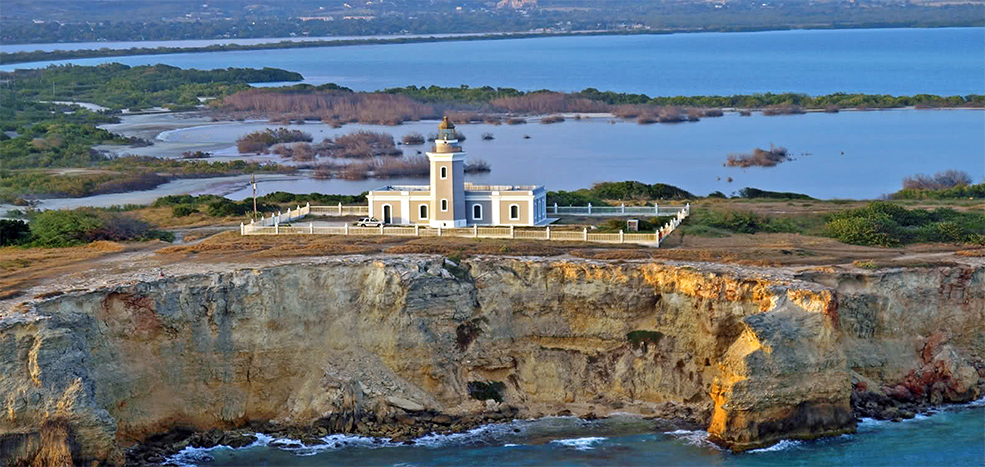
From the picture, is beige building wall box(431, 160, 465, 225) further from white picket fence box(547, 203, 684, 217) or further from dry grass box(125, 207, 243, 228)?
dry grass box(125, 207, 243, 228)

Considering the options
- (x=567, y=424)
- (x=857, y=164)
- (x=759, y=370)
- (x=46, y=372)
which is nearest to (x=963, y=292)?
(x=759, y=370)

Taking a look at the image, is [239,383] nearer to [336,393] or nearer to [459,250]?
[336,393]

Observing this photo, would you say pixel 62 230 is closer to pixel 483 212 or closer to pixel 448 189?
pixel 448 189

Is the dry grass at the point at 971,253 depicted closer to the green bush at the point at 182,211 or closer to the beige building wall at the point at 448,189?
the beige building wall at the point at 448,189

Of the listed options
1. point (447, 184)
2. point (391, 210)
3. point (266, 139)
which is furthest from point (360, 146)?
point (447, 184)

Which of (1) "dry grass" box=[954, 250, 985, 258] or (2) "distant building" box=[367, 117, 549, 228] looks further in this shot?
(2) "distant building" box=[367, 117, 549, 228]

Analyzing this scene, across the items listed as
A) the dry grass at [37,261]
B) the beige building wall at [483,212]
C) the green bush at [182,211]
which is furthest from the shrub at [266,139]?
the dry grass at [37,261]

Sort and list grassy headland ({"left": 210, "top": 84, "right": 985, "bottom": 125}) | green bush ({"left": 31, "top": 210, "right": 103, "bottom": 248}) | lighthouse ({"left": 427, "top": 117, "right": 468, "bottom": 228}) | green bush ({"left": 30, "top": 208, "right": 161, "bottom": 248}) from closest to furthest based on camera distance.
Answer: green bush ({"left": 31, "top": 210, "right": 103, "bottom": 248}) < green bush ({"left": 30, "top": 208, "right": 161, "bottom": 248}) < lighthouse ({"left": 427, "top": 117, "right": 468, "bottom": 228}) < grassy headland ({"left": 210, "top": 84, "right": 985, "bottom": 125})

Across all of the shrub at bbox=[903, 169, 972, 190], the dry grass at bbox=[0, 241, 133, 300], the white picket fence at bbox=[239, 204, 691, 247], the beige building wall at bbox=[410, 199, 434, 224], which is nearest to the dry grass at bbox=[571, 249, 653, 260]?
the white picket fence at bbox=[239, 204, 691, 247]
